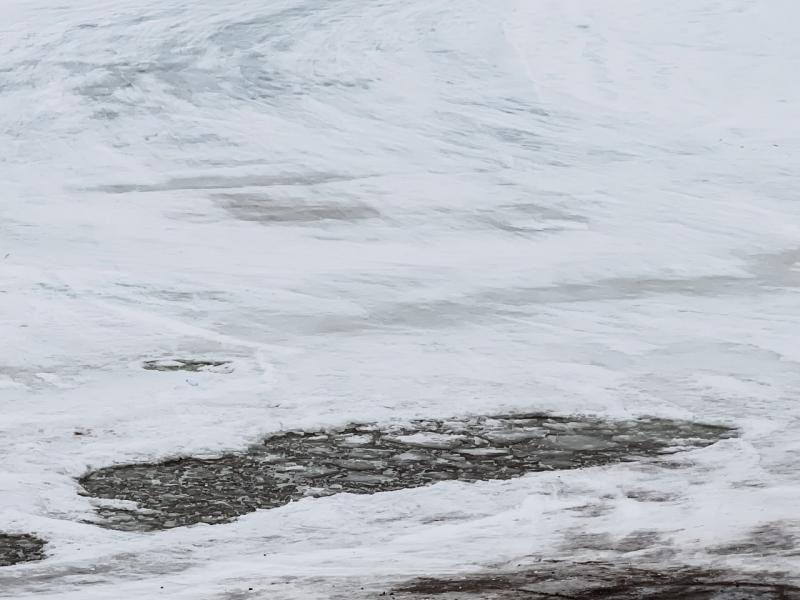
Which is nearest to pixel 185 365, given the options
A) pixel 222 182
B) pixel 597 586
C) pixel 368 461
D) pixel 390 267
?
pixel 368 461

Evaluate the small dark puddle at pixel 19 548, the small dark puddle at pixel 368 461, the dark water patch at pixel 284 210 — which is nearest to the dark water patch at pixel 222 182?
the dark water patch at pixel 284 210

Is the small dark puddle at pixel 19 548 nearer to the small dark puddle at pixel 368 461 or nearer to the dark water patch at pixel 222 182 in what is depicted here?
the small dark puddle at pixel 368 461

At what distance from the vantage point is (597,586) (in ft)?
12.3

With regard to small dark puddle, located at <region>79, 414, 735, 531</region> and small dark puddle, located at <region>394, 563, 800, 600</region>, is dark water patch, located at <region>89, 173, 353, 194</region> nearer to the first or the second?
small dark puddle, located at <region>79, 414, 735, 531</region>

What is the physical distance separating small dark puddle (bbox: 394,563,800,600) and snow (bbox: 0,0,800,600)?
6.1 inches

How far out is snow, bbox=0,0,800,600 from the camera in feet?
14.5

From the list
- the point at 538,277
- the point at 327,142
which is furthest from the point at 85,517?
the point at 327,142

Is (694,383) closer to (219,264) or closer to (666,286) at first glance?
(666,286)

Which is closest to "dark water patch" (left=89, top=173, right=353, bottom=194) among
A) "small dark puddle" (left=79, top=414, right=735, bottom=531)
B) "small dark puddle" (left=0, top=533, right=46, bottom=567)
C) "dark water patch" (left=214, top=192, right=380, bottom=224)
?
"dark water patch" (left=214, top=192, right=380, bottom=224)

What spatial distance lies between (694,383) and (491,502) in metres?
1.48

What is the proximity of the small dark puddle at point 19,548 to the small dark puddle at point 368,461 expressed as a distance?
258 millimetres

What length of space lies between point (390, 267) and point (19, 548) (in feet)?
10.9

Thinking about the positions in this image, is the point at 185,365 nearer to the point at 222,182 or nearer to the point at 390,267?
the point at 390,267

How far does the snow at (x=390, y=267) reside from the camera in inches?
→ 174
